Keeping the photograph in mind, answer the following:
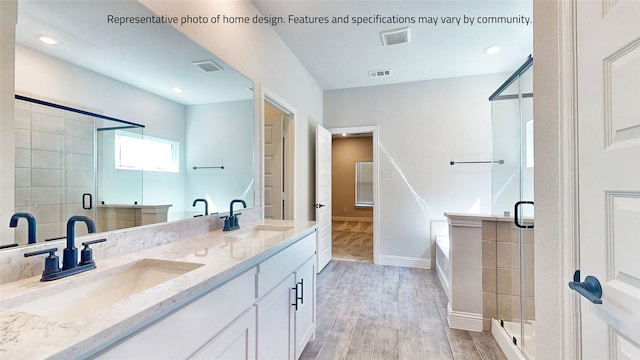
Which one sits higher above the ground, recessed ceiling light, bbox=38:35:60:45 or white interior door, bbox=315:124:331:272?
recessed ceiling light, bbox=38:35:60:45

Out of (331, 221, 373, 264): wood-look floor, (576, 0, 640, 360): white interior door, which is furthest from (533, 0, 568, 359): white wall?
(331, 221, 373, 264): wood-look floor

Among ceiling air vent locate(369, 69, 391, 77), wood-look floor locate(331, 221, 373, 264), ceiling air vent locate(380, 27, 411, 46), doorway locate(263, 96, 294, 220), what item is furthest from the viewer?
wood-look floor locate(331, 221, 373, 264)

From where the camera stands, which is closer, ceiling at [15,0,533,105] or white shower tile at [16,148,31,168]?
white shower tile at [16,148,31,168]

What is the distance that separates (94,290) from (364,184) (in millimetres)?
7328

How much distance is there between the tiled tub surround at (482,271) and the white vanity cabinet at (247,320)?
123cm

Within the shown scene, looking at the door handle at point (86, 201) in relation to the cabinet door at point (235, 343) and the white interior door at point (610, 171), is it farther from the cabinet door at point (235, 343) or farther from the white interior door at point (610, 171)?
the white interior door at point (610, 171)

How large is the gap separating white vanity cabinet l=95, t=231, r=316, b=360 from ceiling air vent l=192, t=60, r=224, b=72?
4.10 ft

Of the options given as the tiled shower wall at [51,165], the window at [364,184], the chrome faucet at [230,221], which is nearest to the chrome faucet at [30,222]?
the tiled shower wall at [51,165]

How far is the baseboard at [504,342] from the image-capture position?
68.2 inches

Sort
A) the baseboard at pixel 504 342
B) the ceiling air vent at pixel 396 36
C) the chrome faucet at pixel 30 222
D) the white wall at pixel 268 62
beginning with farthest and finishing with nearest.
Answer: the ceiling air vent at pixel 396 36 < the baseboard at pixel 504 342 < the white wall at pixel 268 62 < the chrome faucet at pixel 30 222

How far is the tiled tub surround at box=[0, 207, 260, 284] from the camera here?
81 cm

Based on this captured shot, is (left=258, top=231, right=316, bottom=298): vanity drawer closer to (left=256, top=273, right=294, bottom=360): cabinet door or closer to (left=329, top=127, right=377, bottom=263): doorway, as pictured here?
(left=256, top=273, right=294, bottom=360): cabinet door

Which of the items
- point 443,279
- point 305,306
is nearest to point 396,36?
point 305,306

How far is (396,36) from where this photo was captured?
8.74 feet
